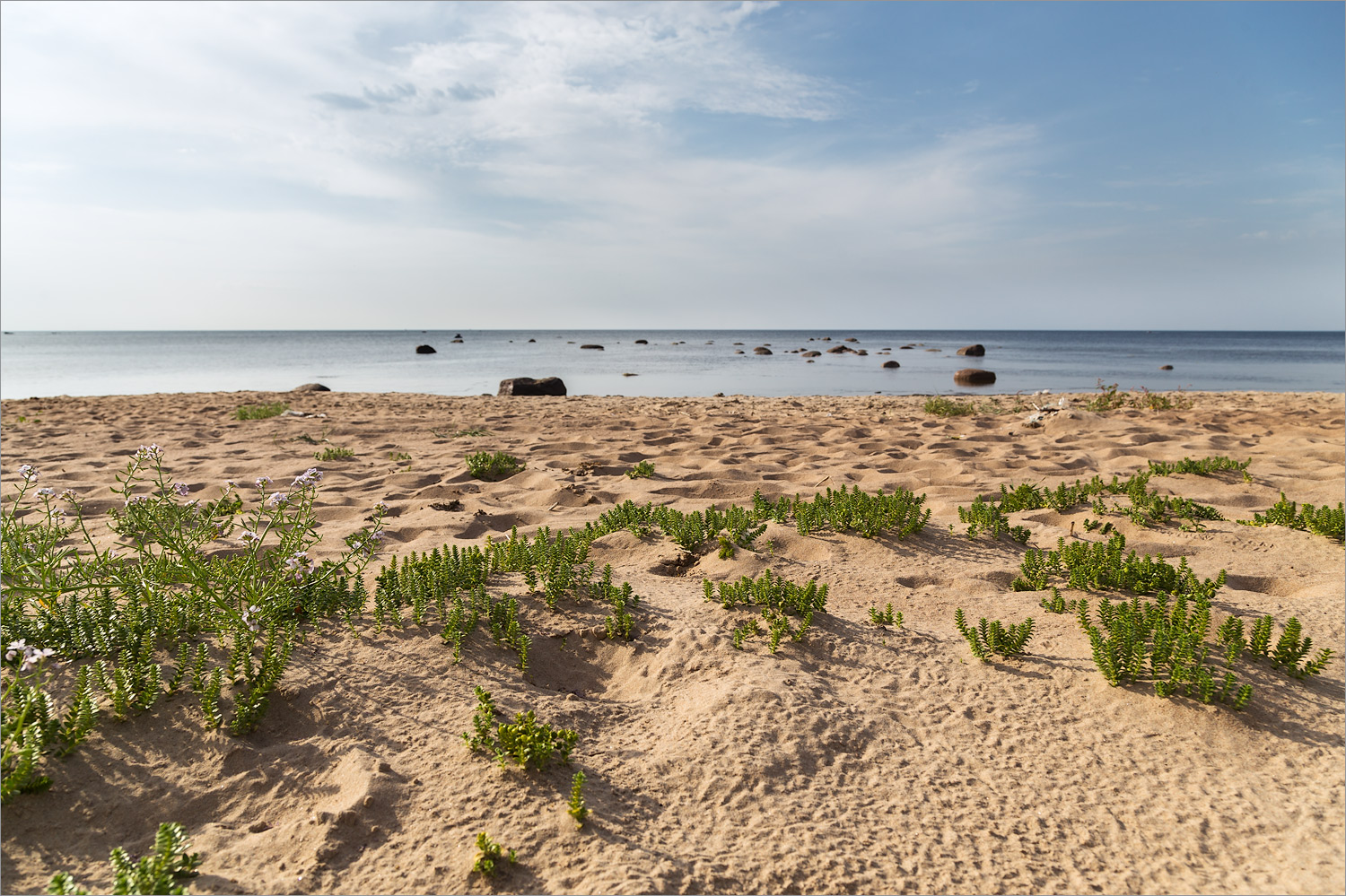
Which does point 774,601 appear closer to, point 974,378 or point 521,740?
point 521,740

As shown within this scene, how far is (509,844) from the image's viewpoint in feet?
7.53


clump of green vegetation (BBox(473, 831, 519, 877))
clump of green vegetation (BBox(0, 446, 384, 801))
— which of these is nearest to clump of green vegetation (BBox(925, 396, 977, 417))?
clump of green vegetation (BBox(0, 446, 384, 801))

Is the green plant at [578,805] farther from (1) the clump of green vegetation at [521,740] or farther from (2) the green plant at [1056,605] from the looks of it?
(2) the green plant at [1056,605]

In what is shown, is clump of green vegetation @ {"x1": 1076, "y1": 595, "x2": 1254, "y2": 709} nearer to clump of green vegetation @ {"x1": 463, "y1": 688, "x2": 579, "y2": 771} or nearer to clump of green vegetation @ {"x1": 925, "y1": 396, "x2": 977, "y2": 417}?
clump of green vegetation @ {"x1": 463, "y1": 688, "x2": 579, "y2": 771}

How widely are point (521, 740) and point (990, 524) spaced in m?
4.10

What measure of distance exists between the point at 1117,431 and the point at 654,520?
7762 mm

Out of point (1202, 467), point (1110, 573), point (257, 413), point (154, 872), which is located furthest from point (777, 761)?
point (257, 413)

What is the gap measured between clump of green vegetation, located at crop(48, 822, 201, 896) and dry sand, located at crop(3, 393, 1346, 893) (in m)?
0.08

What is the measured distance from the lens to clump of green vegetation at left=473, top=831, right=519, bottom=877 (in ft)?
7.07

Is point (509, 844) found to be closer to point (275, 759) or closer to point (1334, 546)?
point (275, 759)

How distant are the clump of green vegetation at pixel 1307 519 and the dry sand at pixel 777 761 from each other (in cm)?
13

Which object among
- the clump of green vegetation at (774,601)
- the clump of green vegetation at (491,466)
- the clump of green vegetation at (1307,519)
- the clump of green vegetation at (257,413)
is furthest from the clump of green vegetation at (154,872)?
the clump of green vegetation at (257,413)

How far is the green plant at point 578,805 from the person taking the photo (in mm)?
2377

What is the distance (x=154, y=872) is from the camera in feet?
6.51
